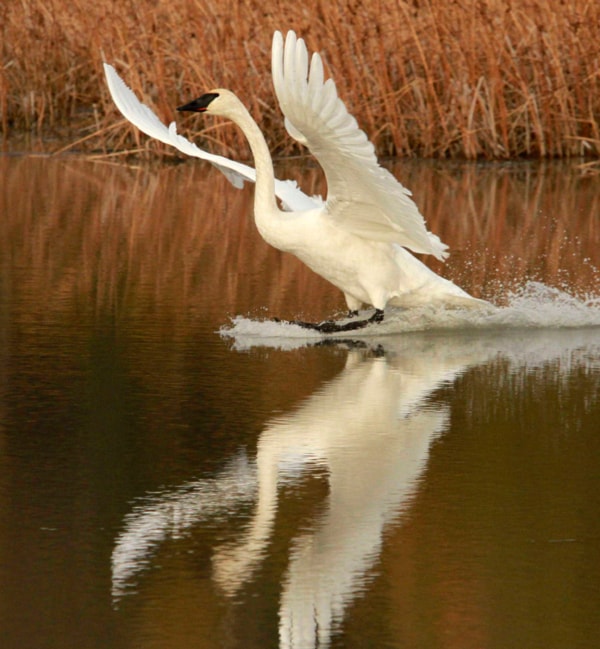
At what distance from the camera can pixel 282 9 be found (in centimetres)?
1631

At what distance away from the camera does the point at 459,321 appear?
8391 mm

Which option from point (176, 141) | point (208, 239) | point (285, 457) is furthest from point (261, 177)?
point (208, 239)

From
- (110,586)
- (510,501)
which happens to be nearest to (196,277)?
(510,501)

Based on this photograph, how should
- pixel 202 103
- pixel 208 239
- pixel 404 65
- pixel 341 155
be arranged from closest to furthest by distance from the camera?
pixel 341 155, pixel 202 103, pixel 208 239, pixel 404 65

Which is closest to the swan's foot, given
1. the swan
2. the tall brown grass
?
the swan

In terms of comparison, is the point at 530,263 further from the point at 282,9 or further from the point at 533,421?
the point at 282,9

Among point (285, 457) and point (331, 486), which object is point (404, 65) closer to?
point (285, 457)

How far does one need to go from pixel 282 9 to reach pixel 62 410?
34.9ft

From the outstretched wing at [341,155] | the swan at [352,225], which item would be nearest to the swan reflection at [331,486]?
the swan at [352,225]

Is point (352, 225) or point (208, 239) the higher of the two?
point (352, 225)

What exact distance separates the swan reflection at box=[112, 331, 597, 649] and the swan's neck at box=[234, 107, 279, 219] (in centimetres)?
87

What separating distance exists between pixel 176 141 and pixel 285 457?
404 cm

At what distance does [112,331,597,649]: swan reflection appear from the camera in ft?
14.0

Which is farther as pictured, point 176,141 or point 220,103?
point 176,141
